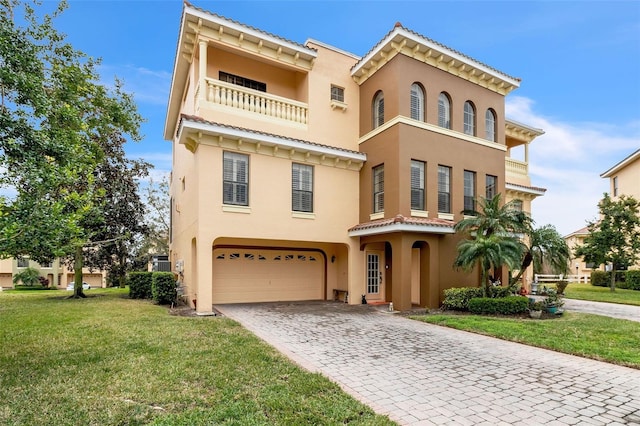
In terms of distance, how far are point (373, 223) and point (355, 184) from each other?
7.84ft

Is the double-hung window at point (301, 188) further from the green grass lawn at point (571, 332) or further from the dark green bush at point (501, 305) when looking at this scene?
the dark green bush at point (501, 305)

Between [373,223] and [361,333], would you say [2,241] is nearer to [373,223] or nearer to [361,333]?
[361,333]

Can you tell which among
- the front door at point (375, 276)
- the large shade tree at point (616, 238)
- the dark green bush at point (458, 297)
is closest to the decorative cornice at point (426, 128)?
the front door at point (375, 276)

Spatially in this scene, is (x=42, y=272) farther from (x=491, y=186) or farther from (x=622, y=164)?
(x=622, y=164)

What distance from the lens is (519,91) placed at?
16.9m

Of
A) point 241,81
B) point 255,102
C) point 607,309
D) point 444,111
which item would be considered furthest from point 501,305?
point 241,81

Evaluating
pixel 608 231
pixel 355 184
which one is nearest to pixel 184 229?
pixel 355 184

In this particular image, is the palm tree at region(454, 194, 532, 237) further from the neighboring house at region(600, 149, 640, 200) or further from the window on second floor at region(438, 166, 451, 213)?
the neighboring house at region(600, 149, 640, 200)

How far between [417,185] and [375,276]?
4497 millimetres

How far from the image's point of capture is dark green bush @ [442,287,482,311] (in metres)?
12.9

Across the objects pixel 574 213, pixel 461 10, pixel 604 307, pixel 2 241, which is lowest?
pixel 604 307

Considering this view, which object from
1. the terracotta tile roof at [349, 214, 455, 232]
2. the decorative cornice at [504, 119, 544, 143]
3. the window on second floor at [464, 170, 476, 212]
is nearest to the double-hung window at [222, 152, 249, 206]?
the terracotta tile roof at [349, 214, 455, 232]

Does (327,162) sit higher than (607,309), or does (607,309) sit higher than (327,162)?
(327,162)

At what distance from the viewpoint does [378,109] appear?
15.1m
